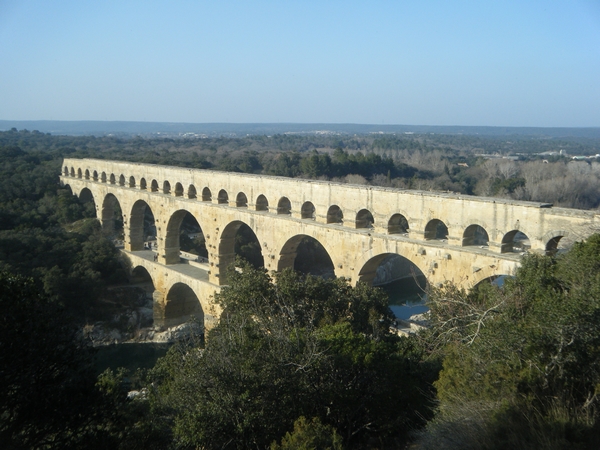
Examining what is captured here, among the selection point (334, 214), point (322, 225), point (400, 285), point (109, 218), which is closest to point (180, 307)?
point (109, 218)

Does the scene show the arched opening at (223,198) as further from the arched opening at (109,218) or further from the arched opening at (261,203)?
the arched opening at (109,218)

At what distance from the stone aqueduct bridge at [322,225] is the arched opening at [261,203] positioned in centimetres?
3

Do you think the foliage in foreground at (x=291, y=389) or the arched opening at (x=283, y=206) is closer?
the foliage in foreground at (x=291, y=389)

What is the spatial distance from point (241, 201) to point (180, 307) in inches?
209

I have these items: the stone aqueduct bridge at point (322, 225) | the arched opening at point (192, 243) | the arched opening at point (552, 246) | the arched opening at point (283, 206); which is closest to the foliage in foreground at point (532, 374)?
the arched opening at point (552, 246)

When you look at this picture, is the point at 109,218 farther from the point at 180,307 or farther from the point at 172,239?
the point at 180,307

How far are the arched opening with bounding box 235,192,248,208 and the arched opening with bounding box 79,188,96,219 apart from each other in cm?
1175

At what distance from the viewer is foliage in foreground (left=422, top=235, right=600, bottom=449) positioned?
4660 mm

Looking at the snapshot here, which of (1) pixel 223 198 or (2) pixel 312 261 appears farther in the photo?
(2) pixel 312 261

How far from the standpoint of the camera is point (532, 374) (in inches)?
212

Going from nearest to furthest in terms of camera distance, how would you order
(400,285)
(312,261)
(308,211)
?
(308,211), (400,285), (312,261)

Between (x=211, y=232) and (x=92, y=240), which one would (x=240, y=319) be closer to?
(x=211, y=232)

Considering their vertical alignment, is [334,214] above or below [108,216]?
above

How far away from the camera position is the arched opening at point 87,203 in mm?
24172
